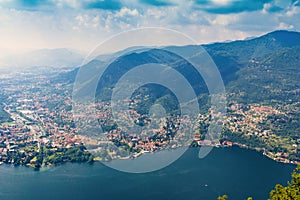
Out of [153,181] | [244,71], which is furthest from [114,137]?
[244,71]

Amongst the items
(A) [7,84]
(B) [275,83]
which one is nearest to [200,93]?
(B) [275,83]

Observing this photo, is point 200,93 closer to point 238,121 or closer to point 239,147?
point 238,121

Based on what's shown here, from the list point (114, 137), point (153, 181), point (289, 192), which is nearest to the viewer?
point (289, 192)

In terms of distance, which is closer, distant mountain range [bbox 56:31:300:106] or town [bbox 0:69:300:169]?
town [bbox 0:69:300:169]

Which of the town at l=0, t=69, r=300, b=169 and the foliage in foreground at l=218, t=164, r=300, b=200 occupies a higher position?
the foliage in foreground at l=218, t=164, r=300, b=200

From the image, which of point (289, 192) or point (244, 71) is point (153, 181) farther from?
point (244, 71)

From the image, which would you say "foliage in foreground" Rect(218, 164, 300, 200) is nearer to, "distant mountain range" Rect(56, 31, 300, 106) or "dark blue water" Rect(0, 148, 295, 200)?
"dark blue water" Rect(0, 148, 295, 200)

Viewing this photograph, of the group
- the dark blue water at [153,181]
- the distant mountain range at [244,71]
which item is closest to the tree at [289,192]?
the dark blue water at [153,181]

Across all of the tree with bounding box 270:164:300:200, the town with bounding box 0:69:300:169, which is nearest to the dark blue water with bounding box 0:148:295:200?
the town with bounding box 0:69:300:169
